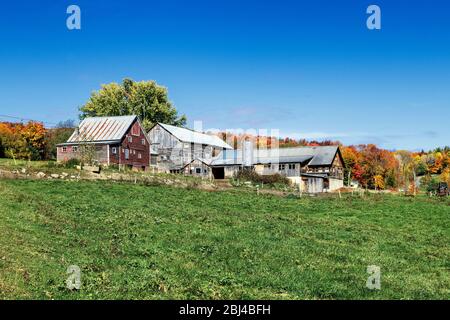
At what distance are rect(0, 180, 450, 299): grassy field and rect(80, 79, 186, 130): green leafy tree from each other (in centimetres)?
6466

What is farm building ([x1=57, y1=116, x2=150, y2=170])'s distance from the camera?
222ft

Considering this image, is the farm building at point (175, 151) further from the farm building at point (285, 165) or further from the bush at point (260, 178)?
the bush at point (260, 178)

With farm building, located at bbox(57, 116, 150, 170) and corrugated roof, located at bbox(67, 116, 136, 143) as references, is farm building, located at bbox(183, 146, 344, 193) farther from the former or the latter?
corrugated roof, located at bbox(67, 116, 136, 143)

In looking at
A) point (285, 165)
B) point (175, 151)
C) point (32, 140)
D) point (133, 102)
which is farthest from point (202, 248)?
point (133, 102)

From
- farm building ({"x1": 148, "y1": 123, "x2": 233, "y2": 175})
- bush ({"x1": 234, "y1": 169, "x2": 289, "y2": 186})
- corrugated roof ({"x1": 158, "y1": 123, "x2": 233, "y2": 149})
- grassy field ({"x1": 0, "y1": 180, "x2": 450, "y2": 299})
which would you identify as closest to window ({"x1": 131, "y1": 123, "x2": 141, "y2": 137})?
farm building ({"x1": 148, "y1": 123, "x2": 233, "y2": 175})

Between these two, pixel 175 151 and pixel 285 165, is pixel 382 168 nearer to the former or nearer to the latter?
pixel 285 165

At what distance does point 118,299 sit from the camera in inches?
422

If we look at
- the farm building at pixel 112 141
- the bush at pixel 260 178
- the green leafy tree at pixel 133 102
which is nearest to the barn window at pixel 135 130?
the farm building at pixel 112 141

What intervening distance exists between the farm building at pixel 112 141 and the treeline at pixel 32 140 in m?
14.1

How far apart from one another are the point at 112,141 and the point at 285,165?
3217 cm

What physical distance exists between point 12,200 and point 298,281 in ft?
62.8

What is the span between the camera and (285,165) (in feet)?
274
